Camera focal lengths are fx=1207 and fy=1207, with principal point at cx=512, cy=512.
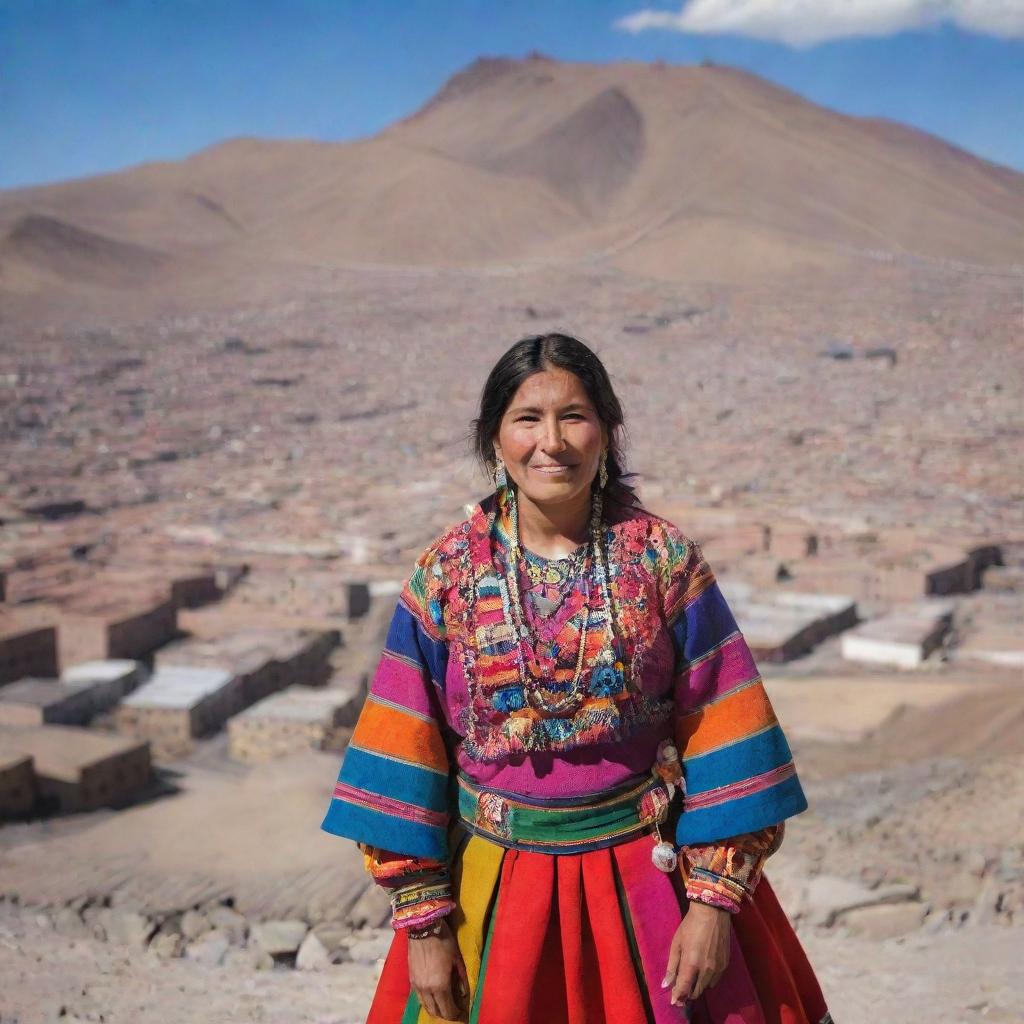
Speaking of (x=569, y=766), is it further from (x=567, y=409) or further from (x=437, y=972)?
(x=567, y=409)

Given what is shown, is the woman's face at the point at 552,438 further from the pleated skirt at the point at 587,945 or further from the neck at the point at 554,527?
the pleated skirt at the point at 587,945

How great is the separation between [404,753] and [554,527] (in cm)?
30

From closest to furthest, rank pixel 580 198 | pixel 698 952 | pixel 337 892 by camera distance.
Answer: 1. pixel 698 952
2. pixel 337 892
3. pixel 580 198

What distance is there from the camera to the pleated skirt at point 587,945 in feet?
4.22

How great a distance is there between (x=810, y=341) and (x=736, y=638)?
26531 mm

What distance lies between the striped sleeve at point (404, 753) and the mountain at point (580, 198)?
3025 cm

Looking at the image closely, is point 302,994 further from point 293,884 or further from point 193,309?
point 193,309

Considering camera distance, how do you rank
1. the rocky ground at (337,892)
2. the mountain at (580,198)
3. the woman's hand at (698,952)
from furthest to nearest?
the mountain at (580,198)
the rocky ground at (337,892)
the woman's hand at (698,952)

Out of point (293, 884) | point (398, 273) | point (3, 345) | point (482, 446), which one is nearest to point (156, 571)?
point (293, 884)

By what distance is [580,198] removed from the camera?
44.1m

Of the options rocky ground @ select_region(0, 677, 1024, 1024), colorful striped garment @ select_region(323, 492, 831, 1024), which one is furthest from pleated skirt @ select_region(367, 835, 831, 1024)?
rocky ground @ select_region(0, 677, 1024, 1024)

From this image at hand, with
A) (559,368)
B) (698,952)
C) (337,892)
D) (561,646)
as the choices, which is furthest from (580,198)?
(698,952)

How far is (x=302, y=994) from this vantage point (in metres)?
3.43

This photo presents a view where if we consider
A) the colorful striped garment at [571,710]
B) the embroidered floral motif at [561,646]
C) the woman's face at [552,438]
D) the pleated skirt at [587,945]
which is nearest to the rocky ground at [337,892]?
the pleated skirt at [587,945]
